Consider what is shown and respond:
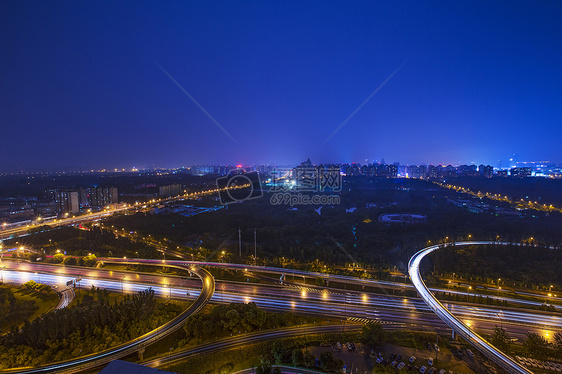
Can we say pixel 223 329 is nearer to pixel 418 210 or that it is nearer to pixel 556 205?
pixel 418 210

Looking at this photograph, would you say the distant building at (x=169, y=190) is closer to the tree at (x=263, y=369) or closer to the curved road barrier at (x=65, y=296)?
the curved road barrier at (x=65, y=296)

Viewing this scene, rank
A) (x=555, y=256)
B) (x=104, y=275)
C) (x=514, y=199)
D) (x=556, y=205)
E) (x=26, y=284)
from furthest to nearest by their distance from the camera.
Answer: (x=514, y=199), (x=556, y=205), (x=555, y=256), (x=104, y=275), (x=26, y=284)

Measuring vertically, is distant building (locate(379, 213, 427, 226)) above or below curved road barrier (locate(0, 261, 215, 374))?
above

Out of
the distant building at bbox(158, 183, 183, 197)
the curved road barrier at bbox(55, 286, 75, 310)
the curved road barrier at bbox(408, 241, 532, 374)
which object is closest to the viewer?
the curved road barrier at bbox(408, 241, 532, 374)

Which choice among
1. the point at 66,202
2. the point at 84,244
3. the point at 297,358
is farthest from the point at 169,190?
the point at 297,358

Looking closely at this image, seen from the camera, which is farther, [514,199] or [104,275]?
[514,199]

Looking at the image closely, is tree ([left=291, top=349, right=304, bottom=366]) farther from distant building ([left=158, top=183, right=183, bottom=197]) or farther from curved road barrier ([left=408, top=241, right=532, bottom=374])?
distant building ([left=158, top=183, right=183, bottom=197])

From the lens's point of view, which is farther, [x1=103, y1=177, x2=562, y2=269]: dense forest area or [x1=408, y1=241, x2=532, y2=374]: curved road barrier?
[x1=103, y1=177, x2=562, y2=269]: dense forest area

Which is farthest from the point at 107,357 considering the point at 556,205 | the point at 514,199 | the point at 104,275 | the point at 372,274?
the point at 514,199

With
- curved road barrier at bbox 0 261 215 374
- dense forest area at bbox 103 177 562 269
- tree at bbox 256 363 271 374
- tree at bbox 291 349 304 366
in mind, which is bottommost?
tree at bbox 291 349 304 366

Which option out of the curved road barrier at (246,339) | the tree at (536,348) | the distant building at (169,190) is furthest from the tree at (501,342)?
the distant building at (169,190)

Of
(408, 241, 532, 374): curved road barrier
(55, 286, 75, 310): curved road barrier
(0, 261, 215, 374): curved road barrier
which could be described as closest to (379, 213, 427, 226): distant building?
(408, 241, 532, 374): curved road barrier
